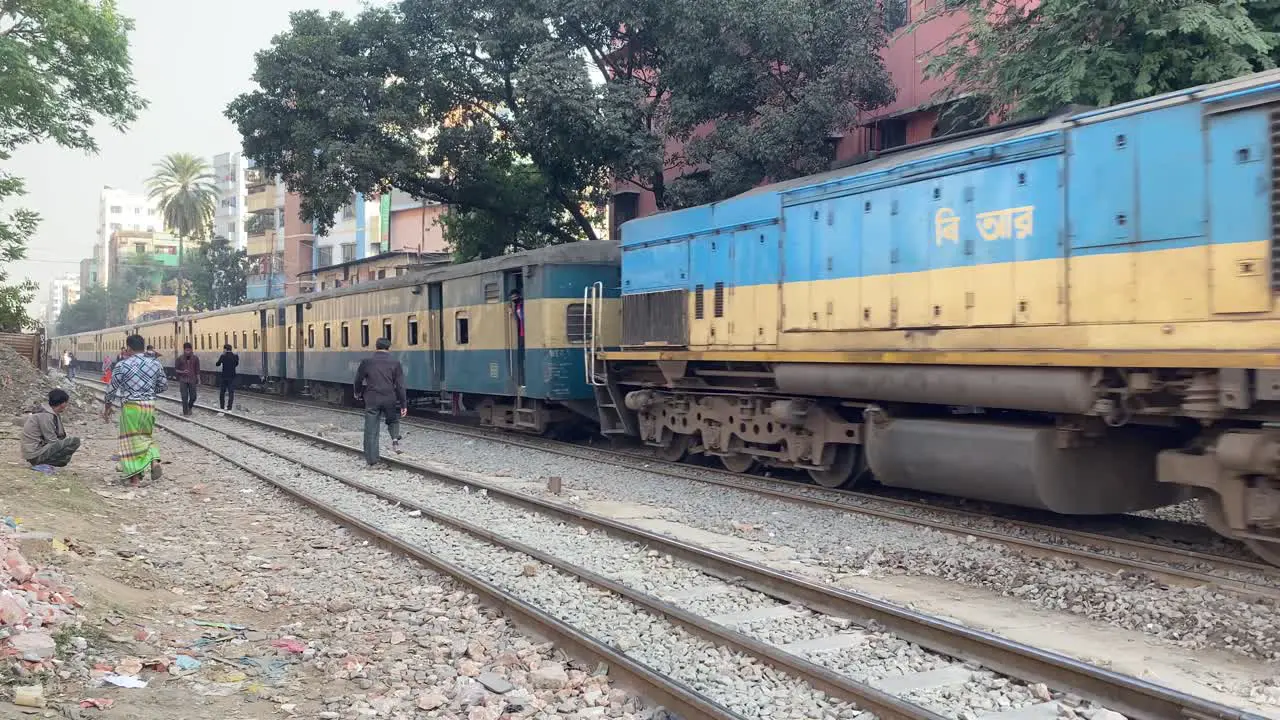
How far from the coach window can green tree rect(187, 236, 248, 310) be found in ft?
179

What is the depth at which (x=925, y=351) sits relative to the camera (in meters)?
8.60

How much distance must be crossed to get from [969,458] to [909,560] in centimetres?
122

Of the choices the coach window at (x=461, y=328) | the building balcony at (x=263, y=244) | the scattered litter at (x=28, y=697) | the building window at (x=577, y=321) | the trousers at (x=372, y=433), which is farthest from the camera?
the building balcony at (x=263, y=244)

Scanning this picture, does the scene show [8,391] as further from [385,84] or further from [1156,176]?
[1156,176]

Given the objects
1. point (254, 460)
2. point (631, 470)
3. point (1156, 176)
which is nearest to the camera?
point (1156, 176)

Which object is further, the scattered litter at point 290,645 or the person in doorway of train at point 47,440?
the person in doorway of train at point 47,440

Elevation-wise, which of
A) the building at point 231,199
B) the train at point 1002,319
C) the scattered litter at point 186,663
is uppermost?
the building at point 231,199

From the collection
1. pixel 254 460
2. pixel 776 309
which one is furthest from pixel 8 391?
pixel 776 309

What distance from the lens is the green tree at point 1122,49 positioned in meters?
10.7

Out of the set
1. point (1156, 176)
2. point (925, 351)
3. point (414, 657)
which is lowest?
point (414, 657)

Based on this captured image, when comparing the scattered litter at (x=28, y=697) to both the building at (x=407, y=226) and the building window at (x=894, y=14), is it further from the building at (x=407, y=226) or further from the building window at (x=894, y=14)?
the building at (x=407, y=226)

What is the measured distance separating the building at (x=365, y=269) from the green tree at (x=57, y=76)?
17.7m

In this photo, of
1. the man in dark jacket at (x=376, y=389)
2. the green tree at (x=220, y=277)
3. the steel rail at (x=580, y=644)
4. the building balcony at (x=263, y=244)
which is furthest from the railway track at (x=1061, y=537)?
the green tree at (x=220, y=277)

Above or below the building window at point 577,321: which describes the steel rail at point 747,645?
below
